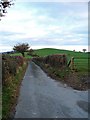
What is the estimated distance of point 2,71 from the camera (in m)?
15.6

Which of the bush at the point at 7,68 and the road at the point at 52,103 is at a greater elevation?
the bush at the point at 7,68

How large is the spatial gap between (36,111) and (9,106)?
116 centimetres

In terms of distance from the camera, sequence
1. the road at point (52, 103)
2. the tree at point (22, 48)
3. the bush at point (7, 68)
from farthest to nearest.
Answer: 1. the tree at point (22, 48)
2. the bush at point (7, 68)
3. the road at point (52, 103)

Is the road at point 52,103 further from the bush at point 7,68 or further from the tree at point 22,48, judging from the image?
the tree at point 22,48

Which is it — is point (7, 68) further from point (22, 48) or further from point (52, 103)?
point (22, 48)

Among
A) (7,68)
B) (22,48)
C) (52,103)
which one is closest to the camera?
(52,103)

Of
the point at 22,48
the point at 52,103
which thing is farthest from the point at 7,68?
the point at 22,48

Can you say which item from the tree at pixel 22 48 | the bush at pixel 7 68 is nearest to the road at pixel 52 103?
the bush at pixel 7 68

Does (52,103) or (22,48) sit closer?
(52,103)

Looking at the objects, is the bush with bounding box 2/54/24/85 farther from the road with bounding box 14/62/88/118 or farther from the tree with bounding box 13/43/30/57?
the tree with bounding box 13/43/30/57

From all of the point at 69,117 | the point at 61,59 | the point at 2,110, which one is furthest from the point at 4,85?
the point at 61,59

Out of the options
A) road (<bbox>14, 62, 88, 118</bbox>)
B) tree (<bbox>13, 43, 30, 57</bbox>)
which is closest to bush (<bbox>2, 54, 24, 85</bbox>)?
road (<bbox>14, 62, 88, 118</bbox>)

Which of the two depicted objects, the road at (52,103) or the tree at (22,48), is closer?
the road at (52,103)

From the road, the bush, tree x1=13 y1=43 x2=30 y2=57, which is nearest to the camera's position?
the road
